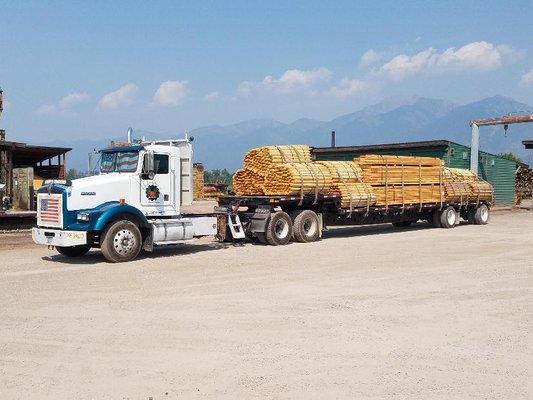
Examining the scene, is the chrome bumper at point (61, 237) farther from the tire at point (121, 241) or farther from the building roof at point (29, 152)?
the building roof at point (29, 152)

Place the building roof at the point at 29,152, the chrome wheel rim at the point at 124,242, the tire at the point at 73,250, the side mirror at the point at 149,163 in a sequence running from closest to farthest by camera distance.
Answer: the chrome wheel rim at the point at 124,242 < the side mirror at the point at 149,163 < the tire at the point at 73,250 < the building roof at the point at 29,152

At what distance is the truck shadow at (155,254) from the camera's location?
1498 centimetres

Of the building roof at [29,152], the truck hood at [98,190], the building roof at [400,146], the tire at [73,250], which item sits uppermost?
the building roof at [400,146]

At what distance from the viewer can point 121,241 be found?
14336mm

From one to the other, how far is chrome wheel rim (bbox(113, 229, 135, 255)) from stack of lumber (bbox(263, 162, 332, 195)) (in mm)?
5774

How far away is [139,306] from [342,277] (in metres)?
4.51

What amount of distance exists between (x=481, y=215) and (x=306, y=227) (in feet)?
37.1

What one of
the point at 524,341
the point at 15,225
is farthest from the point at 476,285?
the point at 15,225

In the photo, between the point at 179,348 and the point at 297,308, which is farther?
the point at 297,308

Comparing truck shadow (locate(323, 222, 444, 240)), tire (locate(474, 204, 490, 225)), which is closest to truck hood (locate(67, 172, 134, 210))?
truck shadow (locate(323, 222, 444, 240))

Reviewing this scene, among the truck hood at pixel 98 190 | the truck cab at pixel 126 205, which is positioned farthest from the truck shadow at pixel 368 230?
the truck hood at pixel 98 190

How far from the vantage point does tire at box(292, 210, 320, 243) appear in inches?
749

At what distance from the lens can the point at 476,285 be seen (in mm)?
11117

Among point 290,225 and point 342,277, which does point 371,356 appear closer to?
point 342,277
